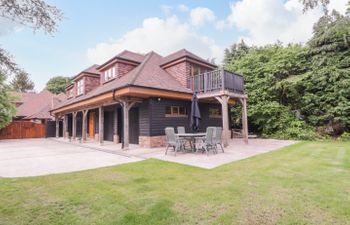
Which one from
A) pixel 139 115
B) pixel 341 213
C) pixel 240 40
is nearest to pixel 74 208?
pixel 341 213

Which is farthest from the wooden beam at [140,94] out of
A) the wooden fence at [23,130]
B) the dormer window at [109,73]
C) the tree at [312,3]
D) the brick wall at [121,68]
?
the wooden fence at [23,130]

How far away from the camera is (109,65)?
13.4 metres

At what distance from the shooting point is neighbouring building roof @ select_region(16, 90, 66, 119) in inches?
907

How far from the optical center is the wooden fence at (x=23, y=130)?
64.1 feet

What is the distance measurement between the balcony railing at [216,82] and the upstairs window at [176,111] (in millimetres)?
1292

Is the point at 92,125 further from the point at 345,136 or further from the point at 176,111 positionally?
the point at 345,136

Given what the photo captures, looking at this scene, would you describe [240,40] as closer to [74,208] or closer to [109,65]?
[109,65]

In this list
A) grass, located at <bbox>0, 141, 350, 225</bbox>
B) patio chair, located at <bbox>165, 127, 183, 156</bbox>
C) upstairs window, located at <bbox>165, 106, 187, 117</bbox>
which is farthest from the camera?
upstairs window, located at <bbox>165, 106, 187, 117</bbox>

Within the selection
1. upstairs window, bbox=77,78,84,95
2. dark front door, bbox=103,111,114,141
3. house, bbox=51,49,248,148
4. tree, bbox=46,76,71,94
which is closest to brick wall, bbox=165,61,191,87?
house, bbox=51,49,248,148

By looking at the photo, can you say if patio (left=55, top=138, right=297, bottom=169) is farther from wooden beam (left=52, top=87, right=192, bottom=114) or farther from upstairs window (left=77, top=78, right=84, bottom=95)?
upstairs window (left=77, top=78, right=84, bottom=95)

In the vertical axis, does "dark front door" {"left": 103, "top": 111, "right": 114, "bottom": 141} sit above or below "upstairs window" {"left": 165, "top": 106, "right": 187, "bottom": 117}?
below

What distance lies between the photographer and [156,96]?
33.3 ft

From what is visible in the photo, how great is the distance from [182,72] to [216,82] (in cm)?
258

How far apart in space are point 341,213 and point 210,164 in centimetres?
342
